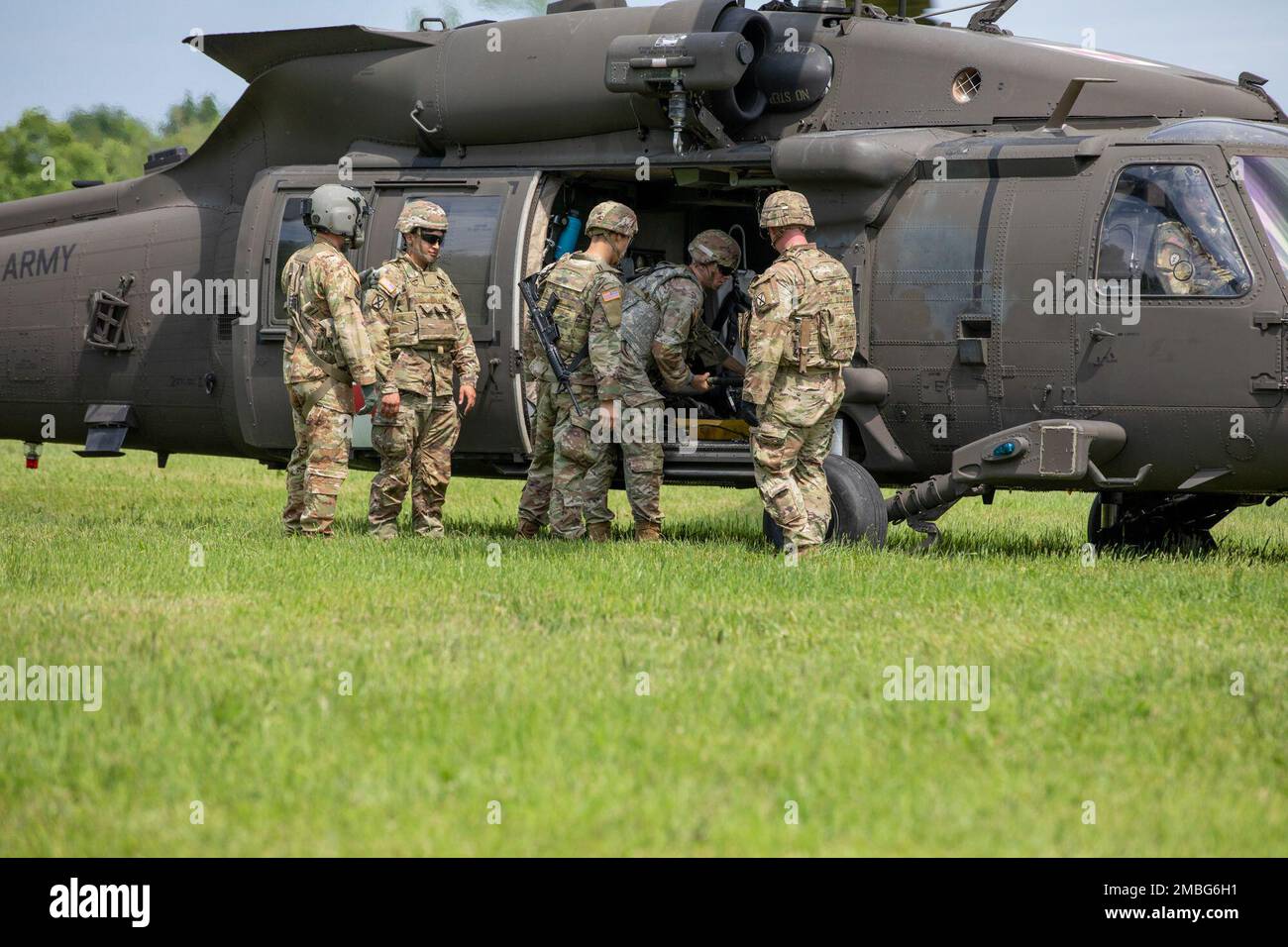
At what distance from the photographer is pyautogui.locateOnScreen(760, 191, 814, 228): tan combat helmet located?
8695 mm

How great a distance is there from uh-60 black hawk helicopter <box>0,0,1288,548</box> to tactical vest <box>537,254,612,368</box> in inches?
12.5

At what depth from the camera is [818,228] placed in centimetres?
920

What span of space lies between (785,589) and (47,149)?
45774 mm

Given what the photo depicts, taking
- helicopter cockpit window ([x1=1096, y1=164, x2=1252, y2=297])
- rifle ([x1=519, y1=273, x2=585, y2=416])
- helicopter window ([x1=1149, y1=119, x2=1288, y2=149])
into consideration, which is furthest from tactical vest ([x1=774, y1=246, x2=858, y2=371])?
helicopter window ([x1=1149, y1=119, x2=1288, y2=149])

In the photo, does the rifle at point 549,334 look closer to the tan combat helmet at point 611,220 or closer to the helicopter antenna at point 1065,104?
the tan combat helmet at point 611,220

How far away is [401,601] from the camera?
23.5ft

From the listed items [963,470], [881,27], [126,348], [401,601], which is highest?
[881,27]

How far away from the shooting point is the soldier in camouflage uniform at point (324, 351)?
9359mm

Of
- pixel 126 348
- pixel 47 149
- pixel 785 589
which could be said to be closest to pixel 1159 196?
pixel 785 589

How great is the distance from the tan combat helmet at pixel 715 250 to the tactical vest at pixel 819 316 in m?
1.23

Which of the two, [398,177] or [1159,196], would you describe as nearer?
[1159,196]

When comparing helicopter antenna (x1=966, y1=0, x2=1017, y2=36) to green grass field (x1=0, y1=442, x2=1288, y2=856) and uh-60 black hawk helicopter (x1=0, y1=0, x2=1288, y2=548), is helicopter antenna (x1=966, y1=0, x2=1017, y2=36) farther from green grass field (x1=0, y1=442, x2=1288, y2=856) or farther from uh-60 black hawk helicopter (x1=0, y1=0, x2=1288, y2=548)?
green grass field (x1=0, y1=442, x2=1288, y2=856)

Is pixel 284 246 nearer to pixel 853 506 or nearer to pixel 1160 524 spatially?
pixel 853 506

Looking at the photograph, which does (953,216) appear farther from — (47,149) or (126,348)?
(47,149)
